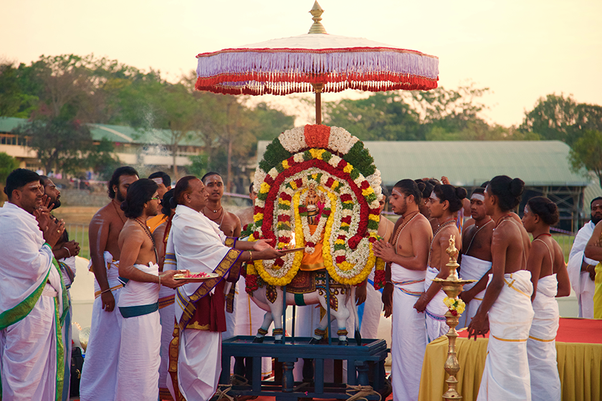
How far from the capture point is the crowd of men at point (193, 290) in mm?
4738

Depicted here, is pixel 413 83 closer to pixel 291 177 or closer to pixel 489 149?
pixel 291 177

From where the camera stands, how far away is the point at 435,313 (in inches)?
216

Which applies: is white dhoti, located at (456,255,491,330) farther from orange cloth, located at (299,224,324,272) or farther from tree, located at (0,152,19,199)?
tree, located at (0,152,19,199)

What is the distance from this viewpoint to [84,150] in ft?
98.3

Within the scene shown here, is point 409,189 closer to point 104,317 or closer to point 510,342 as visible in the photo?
point 510,342

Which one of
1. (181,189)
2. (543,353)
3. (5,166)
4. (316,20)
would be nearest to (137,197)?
(181,189)

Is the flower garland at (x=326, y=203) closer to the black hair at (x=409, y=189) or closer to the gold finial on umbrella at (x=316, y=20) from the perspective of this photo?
the black hair at (x=409, y=189)

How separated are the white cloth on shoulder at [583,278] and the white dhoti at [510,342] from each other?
419 cm

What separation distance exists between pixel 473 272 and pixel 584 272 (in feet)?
10.7

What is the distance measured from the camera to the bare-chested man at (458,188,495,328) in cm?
576

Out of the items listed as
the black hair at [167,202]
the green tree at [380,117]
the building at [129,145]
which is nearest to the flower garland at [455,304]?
the black hair at [167,202]

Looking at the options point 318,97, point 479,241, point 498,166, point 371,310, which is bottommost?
point 371,310

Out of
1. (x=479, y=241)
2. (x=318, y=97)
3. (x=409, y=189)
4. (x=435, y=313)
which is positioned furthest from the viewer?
(x=318, y=97)

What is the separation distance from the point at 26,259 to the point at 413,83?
387 centimetres
